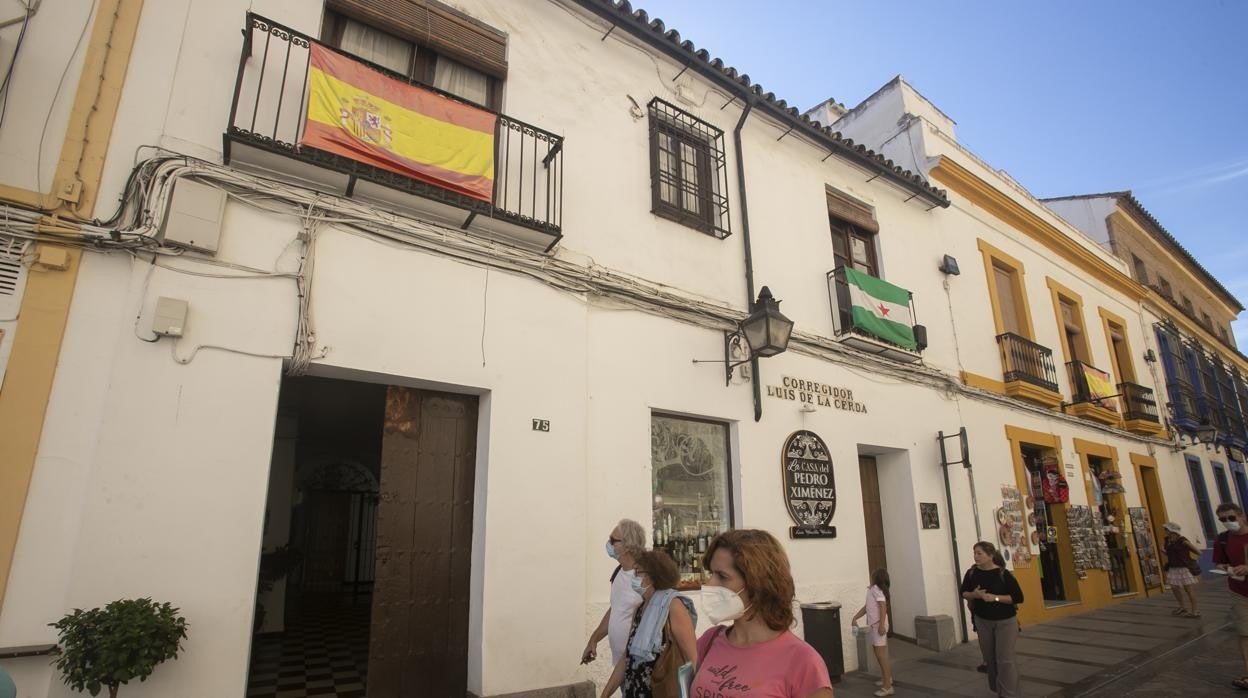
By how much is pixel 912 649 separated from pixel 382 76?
8.39 m

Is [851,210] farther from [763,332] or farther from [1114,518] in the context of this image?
[1114,518]

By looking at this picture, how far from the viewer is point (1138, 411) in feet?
45.3

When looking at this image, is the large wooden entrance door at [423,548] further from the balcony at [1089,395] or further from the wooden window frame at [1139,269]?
the wooden window frame at [1139,269]

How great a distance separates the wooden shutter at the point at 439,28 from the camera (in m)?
5.39

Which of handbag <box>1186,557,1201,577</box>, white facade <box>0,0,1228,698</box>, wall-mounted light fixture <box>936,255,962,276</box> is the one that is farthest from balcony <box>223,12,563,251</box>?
handbag <box>1186,557,1201,577</box>

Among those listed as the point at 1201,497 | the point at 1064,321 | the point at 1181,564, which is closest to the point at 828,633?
the point at 1181,564

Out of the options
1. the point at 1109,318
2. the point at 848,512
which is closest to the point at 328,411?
the point at 848,512

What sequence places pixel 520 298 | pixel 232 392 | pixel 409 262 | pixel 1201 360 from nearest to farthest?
1. pixel 232 392
2. pixel 409 262
3. pixel 520 298
4. pixel 1201 360

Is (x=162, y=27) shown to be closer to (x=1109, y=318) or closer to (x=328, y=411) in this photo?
(x=328, y=411)

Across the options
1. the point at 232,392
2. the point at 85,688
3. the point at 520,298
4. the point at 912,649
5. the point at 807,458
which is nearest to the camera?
the point at 85,688

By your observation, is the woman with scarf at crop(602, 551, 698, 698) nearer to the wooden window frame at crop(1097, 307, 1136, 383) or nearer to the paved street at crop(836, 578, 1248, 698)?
the paved street at crop(836, 578, 1248, 698)

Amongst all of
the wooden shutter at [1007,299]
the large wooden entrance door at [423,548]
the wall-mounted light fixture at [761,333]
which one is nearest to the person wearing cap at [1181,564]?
the wooden shutter at [1007,299]

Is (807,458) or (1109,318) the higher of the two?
(1109,318)

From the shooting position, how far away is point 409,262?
4.90 m
